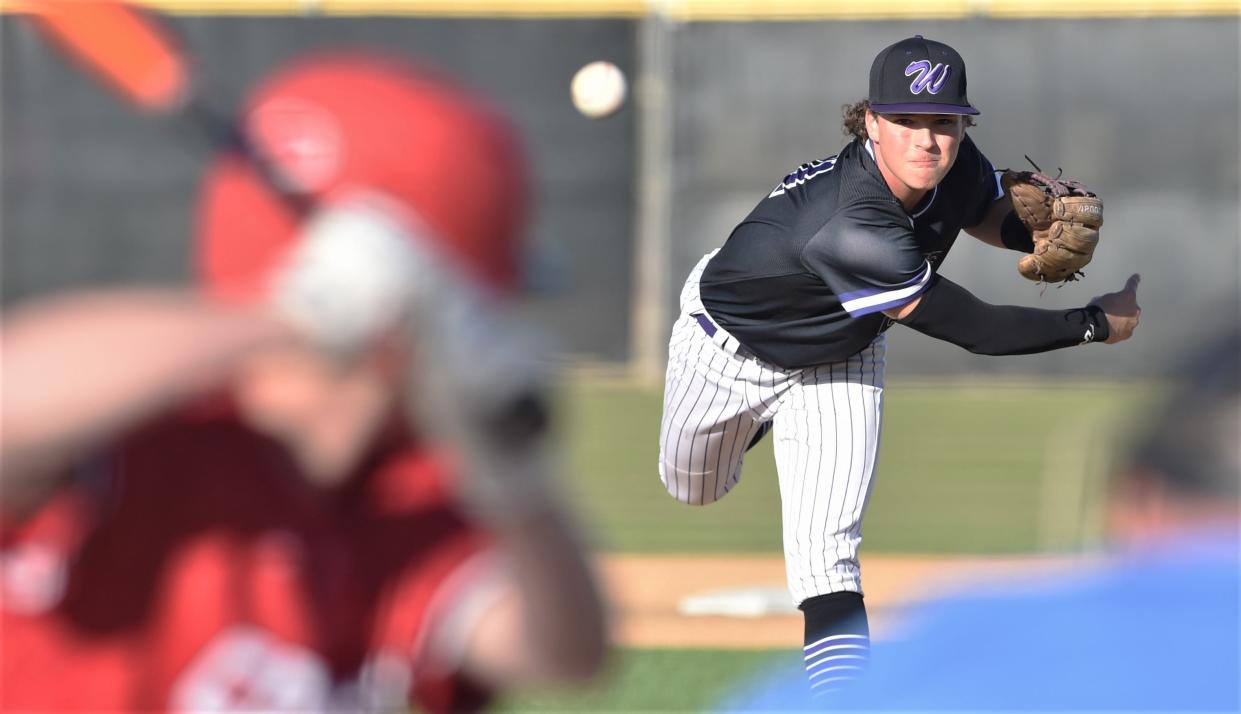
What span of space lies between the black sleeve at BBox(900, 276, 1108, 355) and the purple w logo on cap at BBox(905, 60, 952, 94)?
0.44 metres

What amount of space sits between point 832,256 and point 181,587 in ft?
8.42

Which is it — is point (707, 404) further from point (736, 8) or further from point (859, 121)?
point (736, 8)

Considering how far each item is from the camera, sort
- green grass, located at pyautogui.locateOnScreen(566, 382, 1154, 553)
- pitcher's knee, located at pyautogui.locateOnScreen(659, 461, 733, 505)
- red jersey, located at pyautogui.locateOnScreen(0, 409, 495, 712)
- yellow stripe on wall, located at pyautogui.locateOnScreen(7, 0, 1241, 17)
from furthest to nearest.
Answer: yellow stripe on wall, located at pyautogui.locateOnScreen(7, 0, 1241, 17), green grass, located at pyautogui.locateOnScreen(566, 382, 1154, 553), pitcher's knee, located at pyautogui.locateOnScreen(659, 461, 733, 505), red jersey, located at pyautogui.locateOnScreen(0, 409, 495, 712)

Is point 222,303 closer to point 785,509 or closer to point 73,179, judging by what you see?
point 785,509

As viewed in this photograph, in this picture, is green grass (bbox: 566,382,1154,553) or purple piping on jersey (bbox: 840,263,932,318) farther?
green grass (bbox: 566,382,1154,553)

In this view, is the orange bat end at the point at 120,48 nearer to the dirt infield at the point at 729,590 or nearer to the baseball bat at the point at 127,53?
the baseball bat at the point at 127,53

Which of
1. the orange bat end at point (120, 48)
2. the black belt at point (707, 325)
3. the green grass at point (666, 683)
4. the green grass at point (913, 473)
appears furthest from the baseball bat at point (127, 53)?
the green grass at point (913, 473)

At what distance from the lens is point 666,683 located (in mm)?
4406

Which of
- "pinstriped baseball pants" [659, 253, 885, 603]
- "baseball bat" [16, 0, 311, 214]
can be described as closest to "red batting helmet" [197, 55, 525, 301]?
"baseball bat" [16, 0, 311, 214]

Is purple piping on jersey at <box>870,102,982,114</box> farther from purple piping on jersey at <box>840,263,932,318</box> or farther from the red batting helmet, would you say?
the red batting helmet

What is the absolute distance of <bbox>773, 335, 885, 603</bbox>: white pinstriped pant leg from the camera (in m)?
3.86

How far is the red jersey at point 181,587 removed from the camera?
144cm

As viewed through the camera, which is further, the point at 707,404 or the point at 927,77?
the point at 707,404

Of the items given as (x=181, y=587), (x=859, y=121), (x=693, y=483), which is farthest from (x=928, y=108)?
(x=181, y=587)
